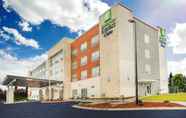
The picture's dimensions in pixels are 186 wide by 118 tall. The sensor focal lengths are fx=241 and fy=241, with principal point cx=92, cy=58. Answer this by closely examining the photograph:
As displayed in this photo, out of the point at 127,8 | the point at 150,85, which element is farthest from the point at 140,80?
the point at 127,8

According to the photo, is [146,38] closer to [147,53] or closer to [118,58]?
[147,53]

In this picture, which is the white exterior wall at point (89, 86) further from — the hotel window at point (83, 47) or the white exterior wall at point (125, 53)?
the white exterior wall at point (125, 53)

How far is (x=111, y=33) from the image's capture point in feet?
151

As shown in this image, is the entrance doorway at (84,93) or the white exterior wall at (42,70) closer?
the entrance doorway at (84,93)

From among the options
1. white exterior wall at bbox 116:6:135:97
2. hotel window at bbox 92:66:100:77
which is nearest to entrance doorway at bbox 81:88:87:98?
hotel window at bbox 92:66:100:77

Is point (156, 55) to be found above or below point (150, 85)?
above

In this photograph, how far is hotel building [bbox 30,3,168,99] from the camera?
4447cm

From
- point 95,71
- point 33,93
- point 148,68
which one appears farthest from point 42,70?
point 148,68

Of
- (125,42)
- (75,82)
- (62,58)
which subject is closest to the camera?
(125,42)

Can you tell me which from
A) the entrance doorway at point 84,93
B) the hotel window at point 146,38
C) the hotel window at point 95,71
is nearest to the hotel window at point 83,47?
the hotel window at point 95,71

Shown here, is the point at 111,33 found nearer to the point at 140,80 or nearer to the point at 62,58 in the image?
the point at 140,80

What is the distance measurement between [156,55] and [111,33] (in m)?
12.3

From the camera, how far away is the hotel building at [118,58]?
44.5 meters

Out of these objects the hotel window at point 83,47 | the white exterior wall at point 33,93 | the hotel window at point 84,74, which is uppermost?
the hotel window at point 83,47
